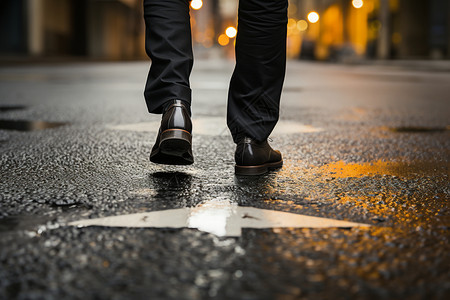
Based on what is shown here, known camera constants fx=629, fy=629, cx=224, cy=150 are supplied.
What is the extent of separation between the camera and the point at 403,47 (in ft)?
107

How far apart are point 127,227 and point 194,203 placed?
0.33 metres

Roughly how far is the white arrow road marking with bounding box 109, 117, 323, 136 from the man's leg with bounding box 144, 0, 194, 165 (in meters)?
1.24

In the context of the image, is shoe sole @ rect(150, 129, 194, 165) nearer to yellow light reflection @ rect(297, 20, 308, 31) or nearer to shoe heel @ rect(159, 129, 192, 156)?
shoe heel @ rect(159, 129, 192, 156)

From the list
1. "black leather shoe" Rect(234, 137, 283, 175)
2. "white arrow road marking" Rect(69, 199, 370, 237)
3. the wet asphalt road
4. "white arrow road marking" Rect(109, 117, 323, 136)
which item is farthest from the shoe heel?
"white arrow road marking" Rect(109, 117, 323, 136)

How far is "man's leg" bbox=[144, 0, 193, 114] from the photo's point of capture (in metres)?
2.34

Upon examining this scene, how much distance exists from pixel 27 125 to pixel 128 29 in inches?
1556

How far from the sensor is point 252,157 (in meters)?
2.37

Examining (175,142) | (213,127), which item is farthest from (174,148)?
(213,127)

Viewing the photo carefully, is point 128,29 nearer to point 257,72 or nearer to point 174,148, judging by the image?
point 257,72

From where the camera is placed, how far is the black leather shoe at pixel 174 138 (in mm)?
2223

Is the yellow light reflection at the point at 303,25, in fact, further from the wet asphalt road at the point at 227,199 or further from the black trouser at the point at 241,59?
the black trouser at the point at 241,59

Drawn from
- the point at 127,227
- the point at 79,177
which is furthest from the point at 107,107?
the point at 127,227

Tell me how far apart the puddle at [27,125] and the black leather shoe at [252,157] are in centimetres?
189

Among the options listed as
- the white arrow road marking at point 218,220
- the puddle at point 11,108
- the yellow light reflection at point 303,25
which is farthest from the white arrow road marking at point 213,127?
the yellow light reflection at point 303,25
